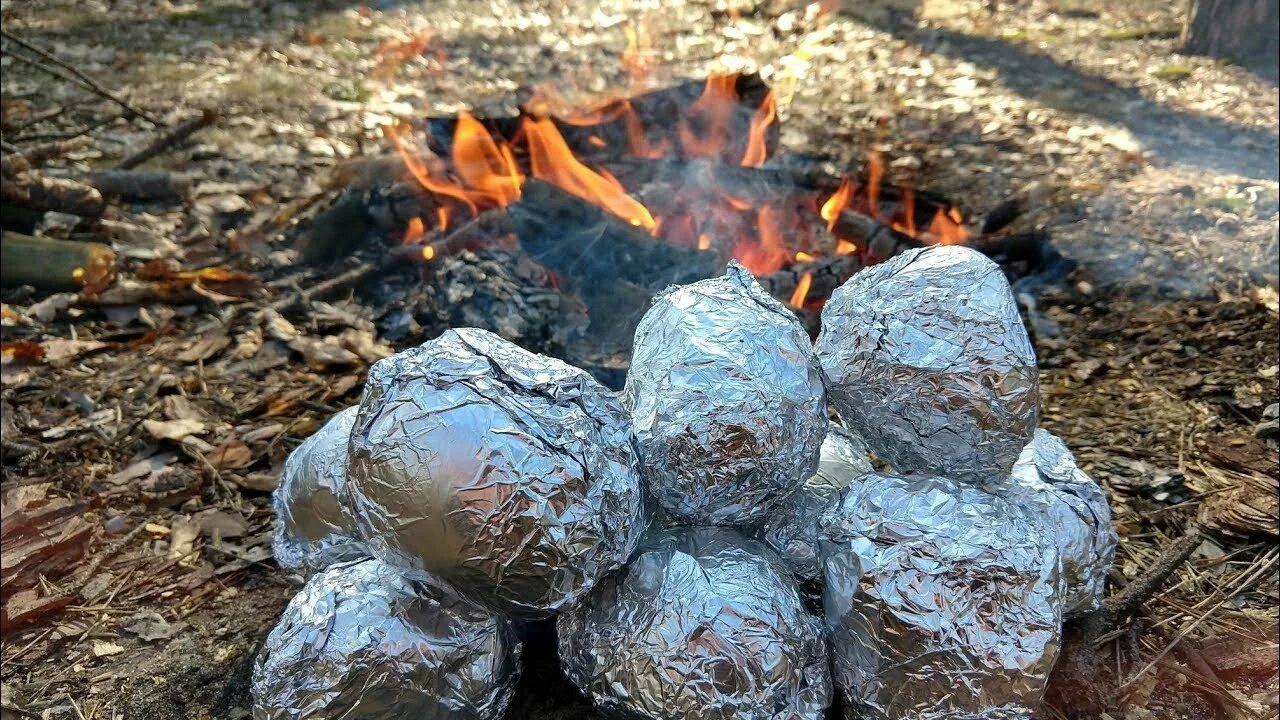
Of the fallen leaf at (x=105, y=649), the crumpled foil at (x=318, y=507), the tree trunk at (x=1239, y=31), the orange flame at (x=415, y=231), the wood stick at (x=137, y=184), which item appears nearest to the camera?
the crumpled foil at (x=318, y=507)

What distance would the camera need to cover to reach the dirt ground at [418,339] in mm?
2711

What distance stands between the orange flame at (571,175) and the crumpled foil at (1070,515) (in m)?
2.17

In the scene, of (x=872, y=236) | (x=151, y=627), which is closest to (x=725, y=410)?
(x=151, y=627)

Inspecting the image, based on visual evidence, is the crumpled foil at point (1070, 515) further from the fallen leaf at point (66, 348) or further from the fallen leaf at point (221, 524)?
the fallen leaf at point (66, 348)

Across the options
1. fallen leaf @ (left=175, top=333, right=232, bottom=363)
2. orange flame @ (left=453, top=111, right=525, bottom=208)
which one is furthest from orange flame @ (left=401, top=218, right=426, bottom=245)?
fallen leaf @ (left=175, top=333, right=232, bottom=363)

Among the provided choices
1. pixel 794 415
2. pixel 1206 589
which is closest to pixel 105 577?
pixel 794 415

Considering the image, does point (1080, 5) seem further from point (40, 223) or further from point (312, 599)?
point (312, 599)

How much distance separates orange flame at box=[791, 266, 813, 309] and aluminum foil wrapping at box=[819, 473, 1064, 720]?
1.98 m

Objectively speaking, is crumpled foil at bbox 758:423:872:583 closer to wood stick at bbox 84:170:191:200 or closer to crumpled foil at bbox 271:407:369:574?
crumpled foil at bbox 271:407:369:574

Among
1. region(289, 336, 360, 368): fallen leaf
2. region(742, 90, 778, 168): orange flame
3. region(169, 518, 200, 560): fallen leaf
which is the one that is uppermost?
region(742, 90, 778, 168): orange flame

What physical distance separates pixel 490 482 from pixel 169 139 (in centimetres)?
550

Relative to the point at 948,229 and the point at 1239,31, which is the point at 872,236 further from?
the point at 1239,31

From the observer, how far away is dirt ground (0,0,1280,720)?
8.89ft

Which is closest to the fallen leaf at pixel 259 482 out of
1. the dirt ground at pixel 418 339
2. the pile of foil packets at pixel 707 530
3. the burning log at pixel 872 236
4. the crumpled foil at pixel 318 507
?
the dirt ground at pixel 418 339
